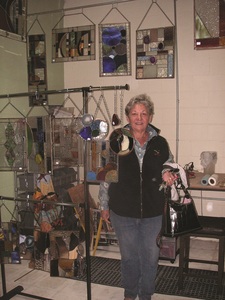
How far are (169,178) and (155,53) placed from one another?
219 centimetres

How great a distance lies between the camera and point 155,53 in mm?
3906

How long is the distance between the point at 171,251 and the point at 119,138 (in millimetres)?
1673

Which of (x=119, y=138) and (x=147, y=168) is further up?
(x=119, y=138)

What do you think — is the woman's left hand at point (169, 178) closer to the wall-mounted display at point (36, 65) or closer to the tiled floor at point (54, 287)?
the tiled floor at point (54, 287)

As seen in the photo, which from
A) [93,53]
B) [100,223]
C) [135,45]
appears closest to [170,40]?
[135,45]

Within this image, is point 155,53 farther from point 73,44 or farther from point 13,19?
point 13,19

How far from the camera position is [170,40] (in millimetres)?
3844

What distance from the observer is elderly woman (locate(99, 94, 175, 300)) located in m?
2.21

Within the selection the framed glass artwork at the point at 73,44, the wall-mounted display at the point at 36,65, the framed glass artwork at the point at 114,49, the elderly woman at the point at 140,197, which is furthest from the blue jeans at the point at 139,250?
the framed glass artwork at the point at 73,44

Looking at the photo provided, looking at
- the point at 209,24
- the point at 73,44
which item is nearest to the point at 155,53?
the point at 209,24

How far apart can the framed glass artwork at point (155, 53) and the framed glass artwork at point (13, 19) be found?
1260mm

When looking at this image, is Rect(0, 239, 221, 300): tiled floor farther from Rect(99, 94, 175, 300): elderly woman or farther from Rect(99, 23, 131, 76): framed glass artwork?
Rect(99, 23, 131, 76): framed glass artwork

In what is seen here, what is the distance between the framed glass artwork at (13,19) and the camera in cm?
330

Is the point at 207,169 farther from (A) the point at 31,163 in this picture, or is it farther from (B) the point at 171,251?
(A) the point at 31,163
